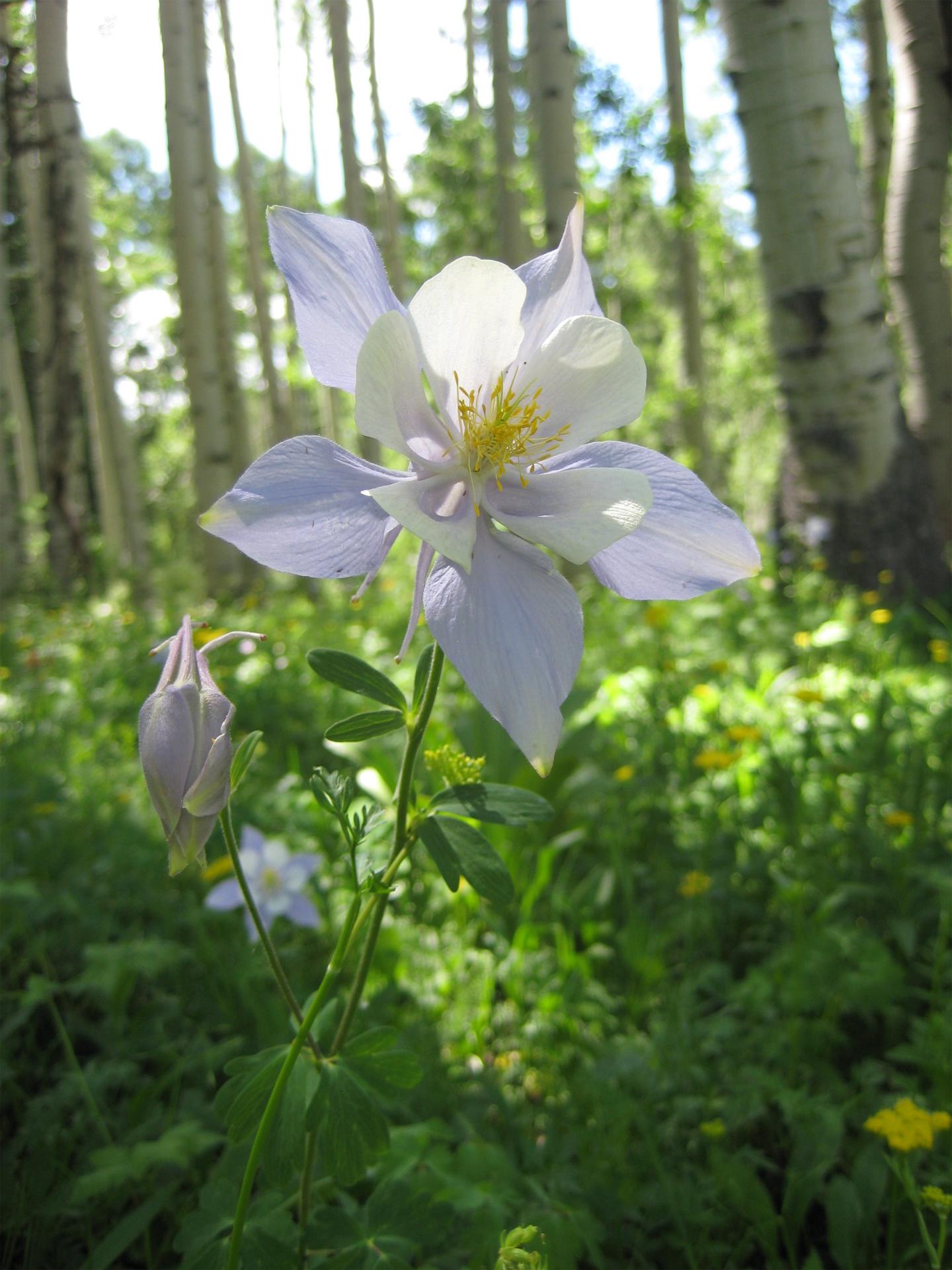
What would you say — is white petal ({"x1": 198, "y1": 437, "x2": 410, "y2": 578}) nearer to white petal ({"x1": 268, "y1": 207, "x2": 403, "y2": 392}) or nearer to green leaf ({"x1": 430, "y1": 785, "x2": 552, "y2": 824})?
white petal ({"x1": 268, "y1": 207, "x2": 403, "y2": 392})

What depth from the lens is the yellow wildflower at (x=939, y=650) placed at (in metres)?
3.55

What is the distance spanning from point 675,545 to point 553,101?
257 inches

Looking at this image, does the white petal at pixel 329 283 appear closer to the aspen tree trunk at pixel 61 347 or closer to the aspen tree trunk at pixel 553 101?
the aspen tree trunk at pixel 553 101

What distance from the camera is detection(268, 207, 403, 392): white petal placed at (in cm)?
91

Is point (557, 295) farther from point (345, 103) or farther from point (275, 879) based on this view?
point (345, 103)

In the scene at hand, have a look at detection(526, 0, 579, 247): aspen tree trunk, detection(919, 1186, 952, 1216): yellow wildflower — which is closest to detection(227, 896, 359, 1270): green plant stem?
detection(919, 1186, 952, 1216): yellow wildflower

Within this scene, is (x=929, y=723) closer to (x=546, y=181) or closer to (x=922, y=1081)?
(x=922, y=1081)

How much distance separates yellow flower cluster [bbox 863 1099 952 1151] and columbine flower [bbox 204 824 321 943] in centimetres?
115

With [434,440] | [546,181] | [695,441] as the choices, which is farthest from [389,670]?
[695,441]

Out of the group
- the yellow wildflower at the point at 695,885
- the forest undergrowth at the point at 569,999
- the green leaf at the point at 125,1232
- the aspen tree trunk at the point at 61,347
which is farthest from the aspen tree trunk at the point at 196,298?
the green leaf at the point at 125,1232

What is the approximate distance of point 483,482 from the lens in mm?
945

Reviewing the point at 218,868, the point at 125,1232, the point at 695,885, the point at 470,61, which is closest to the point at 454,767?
the point at 125,1232

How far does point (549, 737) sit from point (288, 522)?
32 cm

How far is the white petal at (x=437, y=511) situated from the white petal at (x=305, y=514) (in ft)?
0.17
